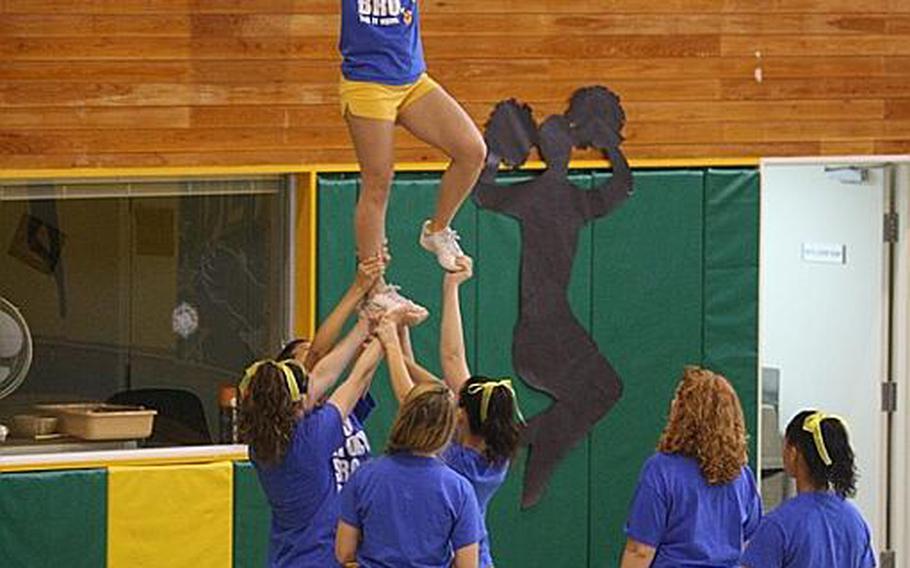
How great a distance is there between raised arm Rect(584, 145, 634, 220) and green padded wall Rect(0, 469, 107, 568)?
7.94 ft

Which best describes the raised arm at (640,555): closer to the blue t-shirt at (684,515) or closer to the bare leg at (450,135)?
the blue t-shirt at (684,515)

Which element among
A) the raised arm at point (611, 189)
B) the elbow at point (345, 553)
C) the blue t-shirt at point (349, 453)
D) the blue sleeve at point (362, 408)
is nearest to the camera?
the elbow at point (345, 553)

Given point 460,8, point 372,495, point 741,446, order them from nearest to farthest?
point 372,495, point 741,446, point 460,8

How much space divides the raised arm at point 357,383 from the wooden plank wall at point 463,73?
216 centimetres

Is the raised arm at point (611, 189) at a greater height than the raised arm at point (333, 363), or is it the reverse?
the raised arm at point (611, 189)

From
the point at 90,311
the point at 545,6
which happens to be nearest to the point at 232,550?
the point at 90,311

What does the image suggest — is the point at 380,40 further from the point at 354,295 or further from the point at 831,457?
the point at 831,457

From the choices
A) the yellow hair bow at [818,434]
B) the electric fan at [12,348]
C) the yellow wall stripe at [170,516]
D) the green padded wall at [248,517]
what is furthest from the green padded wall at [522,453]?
the yellow hair bow at [818,434]

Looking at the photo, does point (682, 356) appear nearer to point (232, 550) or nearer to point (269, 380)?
point (232, 550)

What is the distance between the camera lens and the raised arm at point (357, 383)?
6.22 m

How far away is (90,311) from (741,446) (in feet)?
9.90

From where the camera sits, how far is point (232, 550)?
838 centimetres

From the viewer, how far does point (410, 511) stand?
5.78 meters

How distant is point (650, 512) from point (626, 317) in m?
2.58
